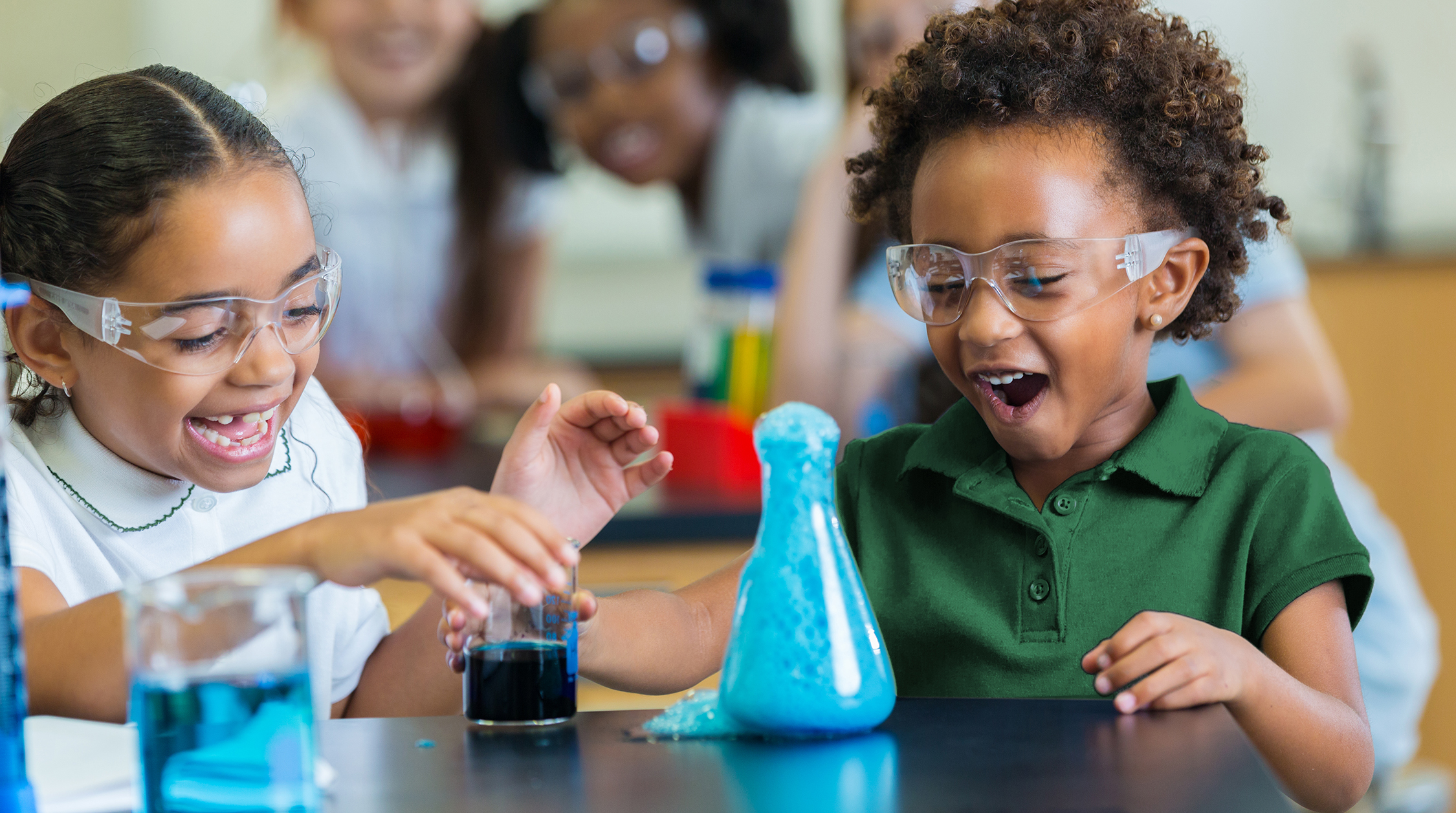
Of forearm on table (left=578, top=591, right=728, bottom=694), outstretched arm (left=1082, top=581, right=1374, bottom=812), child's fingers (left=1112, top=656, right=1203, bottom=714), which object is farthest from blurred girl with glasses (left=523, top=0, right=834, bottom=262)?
child's fingers (left=1112, top=656, right=1203, bottom=714)

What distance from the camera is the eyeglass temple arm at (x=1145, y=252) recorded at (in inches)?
38.3

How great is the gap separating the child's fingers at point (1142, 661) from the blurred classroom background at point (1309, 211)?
39.7 inches

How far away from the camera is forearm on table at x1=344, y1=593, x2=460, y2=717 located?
3.54 feet

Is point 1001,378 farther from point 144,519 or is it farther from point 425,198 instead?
point 425,198

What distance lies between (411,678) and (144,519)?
238 mm

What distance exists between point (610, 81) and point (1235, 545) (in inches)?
72.7

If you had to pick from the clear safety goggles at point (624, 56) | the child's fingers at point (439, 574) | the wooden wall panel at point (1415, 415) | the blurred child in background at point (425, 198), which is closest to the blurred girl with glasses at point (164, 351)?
the child's fingers at point (439, 574)

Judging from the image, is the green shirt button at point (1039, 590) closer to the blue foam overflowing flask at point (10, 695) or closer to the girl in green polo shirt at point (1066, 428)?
the girl in green polo shirt at point (1066, 428)

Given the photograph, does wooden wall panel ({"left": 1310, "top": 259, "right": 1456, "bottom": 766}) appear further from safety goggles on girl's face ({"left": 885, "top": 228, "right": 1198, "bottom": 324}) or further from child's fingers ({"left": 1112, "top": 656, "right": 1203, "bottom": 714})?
child's fingers ({"left": 1112, "top": 656, "right": 1203, "bottom": 714})

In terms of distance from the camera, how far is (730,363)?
A: 2139mm

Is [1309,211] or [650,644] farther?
[1309,211]

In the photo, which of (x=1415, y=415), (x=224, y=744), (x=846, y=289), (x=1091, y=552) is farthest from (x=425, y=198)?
(x=224, y=744)

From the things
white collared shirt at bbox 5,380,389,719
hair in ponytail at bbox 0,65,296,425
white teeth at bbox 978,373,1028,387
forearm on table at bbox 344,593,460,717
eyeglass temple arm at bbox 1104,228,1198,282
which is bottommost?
forearm on table at bbox 344,593,460,717

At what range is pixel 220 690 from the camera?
57 cm
